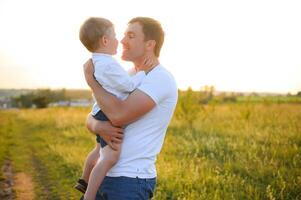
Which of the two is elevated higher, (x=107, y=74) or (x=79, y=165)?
(x=107, y=74)

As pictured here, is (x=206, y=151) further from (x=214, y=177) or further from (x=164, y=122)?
(x=164, y=122)

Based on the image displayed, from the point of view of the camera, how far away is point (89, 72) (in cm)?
289

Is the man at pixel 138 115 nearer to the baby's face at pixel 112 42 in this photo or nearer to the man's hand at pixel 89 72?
the man's hand at pixel 89 72

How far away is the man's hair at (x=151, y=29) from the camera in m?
2.86

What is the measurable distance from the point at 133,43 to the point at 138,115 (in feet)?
1.51

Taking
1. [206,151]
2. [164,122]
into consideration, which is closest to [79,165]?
[206,151]

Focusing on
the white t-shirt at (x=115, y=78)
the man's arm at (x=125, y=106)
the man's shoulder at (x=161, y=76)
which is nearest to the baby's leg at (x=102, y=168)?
the man's arm at (x=125, y=106)

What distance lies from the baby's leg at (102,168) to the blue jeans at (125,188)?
47mm

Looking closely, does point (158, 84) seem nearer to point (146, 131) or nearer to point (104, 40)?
point (146, 131)

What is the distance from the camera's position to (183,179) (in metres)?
7.10

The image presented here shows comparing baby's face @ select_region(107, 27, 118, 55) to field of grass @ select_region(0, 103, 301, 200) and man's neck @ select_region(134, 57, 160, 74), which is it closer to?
man's neck @ select_region(134, 57, 160, 74)

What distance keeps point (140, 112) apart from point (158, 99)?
14cm

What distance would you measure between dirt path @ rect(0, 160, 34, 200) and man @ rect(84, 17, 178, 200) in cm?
541

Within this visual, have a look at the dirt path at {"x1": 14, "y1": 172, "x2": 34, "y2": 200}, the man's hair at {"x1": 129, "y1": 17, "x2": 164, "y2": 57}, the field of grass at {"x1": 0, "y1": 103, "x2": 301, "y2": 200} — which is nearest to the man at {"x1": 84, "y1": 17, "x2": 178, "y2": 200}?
the man's hair at {"x1": 129, "y1": 17, "x2": 164, "y2": 57}
